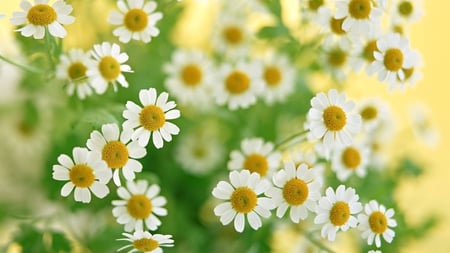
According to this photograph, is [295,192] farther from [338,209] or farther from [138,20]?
[138,20]

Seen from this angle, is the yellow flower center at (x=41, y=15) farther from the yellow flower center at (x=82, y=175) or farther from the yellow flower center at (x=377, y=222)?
the yellow flower center at (x=377, y=222)

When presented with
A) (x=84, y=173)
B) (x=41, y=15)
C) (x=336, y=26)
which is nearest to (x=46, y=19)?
(x=41, y=15)

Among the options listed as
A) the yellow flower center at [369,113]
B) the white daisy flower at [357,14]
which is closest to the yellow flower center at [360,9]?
the white daisy flower at [357,14]

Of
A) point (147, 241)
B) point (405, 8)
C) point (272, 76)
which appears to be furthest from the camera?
point (272, 76)

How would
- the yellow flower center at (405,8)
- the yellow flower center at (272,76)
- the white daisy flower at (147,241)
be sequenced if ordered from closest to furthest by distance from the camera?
the white daisy flower at (147,241) < the yellow flower center at (405,8) < the yellow flower center at (272,76)

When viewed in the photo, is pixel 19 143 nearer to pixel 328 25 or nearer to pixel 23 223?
pixel 23 223

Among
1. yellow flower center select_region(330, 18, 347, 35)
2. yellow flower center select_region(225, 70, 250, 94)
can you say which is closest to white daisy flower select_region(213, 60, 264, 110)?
yellow flower center select_region(225, 70, 250, 94)
